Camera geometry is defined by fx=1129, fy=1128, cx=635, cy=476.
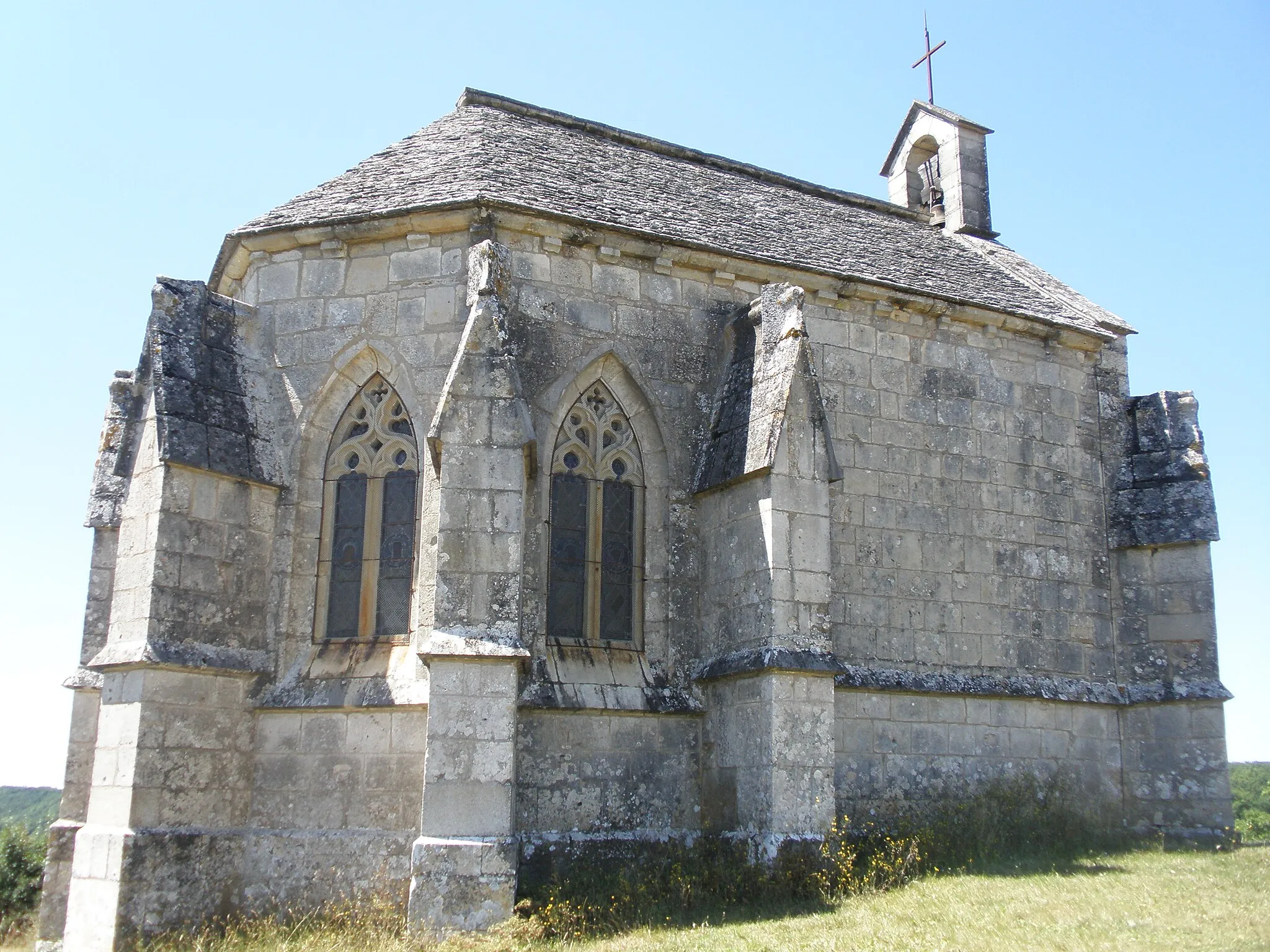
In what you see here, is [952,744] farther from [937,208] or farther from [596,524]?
[937,208]

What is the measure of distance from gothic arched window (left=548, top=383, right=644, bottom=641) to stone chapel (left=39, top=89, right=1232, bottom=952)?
35mm

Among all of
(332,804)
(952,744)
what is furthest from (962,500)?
(332,804)

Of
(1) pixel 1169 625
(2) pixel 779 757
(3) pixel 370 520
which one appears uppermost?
(3) pixel 370 520

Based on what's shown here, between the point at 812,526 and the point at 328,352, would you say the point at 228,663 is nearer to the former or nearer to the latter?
the point at 328,352

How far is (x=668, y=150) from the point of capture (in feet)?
50.2

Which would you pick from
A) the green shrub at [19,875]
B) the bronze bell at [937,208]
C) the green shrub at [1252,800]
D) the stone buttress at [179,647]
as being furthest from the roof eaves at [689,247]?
the green shrub at [1252,800]

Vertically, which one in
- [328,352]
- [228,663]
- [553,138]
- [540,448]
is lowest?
[228,663]

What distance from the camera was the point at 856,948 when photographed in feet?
23.6

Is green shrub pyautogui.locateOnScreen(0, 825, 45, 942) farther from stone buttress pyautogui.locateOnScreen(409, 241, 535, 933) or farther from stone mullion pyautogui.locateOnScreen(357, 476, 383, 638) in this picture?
stone buttress pyautogui.locateOnScreen(409, 241, 535, 933)

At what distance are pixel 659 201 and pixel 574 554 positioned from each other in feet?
14.2

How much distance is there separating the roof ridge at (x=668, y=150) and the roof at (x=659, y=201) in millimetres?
17

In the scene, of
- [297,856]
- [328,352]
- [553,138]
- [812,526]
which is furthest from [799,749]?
[553,138]

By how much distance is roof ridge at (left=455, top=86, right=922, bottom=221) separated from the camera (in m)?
14.3

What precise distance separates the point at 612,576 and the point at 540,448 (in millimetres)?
1403
